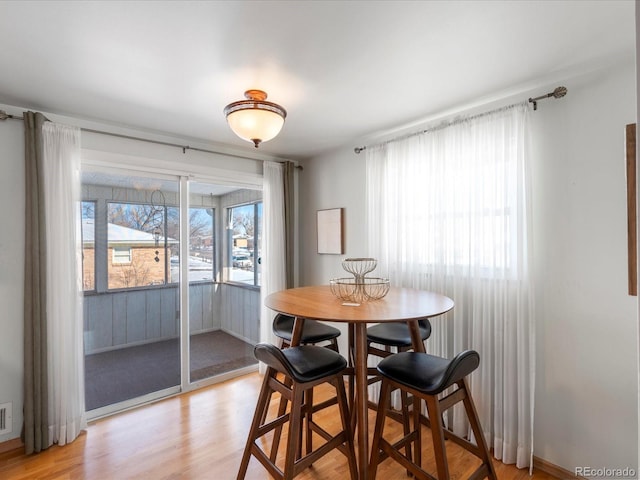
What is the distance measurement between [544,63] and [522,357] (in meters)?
1.73

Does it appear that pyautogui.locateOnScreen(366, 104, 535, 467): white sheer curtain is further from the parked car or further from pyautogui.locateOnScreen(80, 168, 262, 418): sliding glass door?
pyautogui.locateOnScreen(80, 168, 262, 418): sliding glass door

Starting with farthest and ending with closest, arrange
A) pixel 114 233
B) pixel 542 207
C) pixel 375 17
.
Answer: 1. pixel 114 233
2. pixel 542 207
3. pixel 375 17

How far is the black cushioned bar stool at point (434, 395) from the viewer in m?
1.41

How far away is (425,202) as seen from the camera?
2.57m

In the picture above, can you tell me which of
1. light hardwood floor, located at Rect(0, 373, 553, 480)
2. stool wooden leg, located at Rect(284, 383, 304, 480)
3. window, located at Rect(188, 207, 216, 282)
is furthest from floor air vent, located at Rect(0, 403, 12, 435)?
stool wooden leg, located at Rect(284, 383, 304, 480)

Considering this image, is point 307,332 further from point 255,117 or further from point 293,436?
point 255,117

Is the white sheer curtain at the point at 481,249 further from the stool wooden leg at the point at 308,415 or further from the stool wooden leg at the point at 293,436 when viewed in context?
the stool wooden leg at the point at 293,436

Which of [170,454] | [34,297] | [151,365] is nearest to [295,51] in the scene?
[34,297]

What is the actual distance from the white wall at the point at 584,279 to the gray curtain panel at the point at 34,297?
3.32m

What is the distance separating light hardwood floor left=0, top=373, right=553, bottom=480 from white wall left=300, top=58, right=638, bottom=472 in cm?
42

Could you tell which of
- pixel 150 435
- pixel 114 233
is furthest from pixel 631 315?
pixel 114 233

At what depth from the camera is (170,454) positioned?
7.22ft

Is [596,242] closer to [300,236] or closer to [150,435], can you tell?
[300,236]

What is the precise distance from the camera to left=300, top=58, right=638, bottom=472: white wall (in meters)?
1.75
